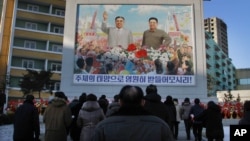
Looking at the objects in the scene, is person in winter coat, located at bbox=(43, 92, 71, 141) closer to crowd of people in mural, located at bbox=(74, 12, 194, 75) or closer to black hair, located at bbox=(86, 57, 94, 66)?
crowd of people in mural, located at bbox=(74, 12, 194, 75)

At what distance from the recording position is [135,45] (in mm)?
23531

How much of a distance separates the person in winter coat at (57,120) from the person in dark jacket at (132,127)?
382 cm

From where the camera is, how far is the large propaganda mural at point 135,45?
23125 millimetres

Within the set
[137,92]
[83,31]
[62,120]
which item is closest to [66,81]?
[83,31]

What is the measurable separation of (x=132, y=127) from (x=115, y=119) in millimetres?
131

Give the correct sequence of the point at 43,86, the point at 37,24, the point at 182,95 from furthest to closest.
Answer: the point at 37,24 < the point at 43,86 < the point at 182,95

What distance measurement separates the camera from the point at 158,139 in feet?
7.75

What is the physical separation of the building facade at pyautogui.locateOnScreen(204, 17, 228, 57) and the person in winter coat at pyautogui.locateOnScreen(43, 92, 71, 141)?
374ft

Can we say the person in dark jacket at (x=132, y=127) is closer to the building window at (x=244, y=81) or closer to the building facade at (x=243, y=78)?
the building facade at (x=243, y=78)

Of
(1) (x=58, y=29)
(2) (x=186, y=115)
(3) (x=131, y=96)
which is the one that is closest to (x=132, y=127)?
(3) (x=131, y=96)

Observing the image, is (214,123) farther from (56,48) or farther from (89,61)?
(56,48)

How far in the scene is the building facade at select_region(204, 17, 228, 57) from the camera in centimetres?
11731

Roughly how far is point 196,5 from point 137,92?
23.8m

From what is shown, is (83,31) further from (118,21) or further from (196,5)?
(196,5)
